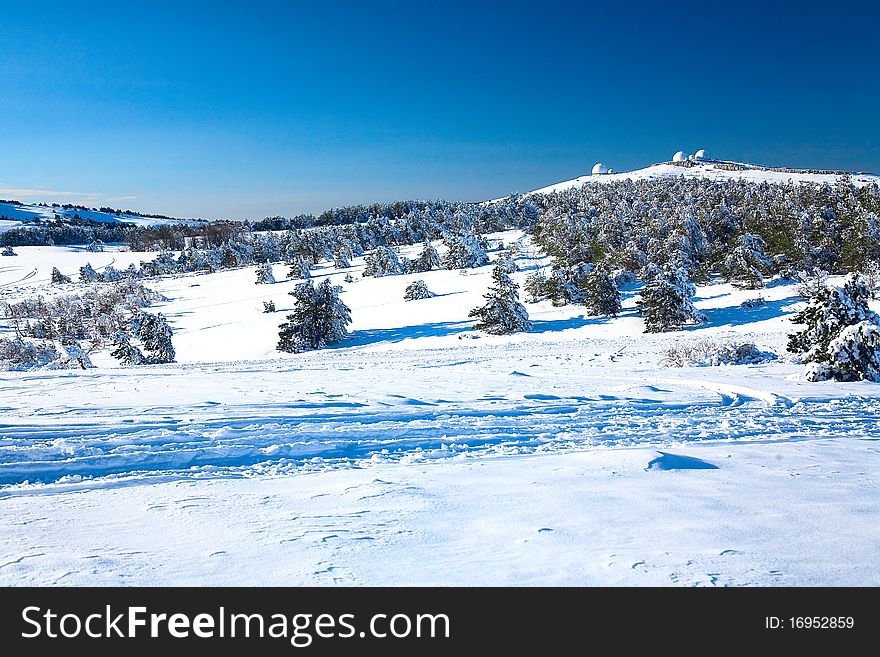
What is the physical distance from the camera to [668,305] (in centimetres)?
2867

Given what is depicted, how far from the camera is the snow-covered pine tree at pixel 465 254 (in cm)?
6219

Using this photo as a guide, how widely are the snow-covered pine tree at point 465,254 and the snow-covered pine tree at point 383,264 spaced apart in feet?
22.6

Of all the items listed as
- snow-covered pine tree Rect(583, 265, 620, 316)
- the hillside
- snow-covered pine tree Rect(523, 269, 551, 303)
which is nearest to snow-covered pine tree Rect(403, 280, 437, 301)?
snow-covered pine tree Rect(523, 269, 551, 303)

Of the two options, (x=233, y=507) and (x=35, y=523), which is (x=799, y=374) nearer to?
(x=233, y=507)

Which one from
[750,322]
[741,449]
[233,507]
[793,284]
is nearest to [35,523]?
[233,507]

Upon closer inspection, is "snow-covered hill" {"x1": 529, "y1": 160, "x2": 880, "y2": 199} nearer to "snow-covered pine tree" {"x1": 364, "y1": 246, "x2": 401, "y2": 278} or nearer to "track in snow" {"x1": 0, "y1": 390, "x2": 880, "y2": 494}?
"snow-covered pine tree" {"x1": 364, "y1": 246, "x2": 401, "y2": 278}

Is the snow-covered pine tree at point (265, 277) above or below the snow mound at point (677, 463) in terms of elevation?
above

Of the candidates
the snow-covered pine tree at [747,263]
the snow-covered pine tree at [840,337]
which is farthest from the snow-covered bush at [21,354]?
the snow-covered pine tree at [747,263]

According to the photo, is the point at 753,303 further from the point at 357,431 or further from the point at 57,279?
the point at 57,279

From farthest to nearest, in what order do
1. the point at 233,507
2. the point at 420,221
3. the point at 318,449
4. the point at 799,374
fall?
1. the point at 420,221
2. the point at 799,374
3. the point at 318,449
4. the point at 233,507

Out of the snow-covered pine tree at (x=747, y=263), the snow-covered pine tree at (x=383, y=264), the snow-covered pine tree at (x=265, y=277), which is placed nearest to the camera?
the snow-covered pine tree at (x=747, y=263)

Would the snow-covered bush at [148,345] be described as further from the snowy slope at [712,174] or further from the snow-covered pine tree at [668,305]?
the snowy slope at [712,174]
